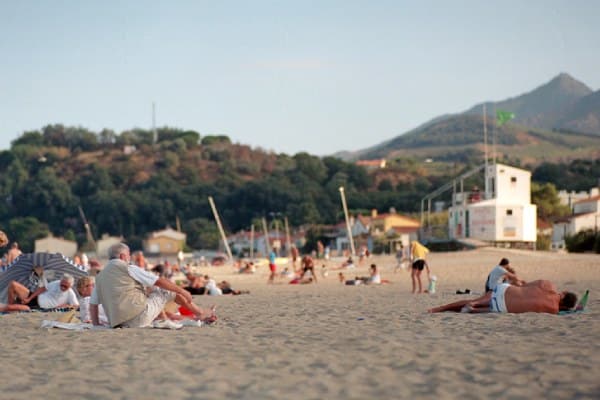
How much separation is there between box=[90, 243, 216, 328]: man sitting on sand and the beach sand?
0.85 feet

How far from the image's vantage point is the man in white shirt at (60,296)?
39.6 ft

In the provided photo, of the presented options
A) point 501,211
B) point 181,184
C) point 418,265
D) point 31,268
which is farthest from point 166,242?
point 31,268

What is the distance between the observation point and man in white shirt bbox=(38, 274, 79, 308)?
12.1 m

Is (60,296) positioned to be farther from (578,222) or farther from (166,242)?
(166,242)

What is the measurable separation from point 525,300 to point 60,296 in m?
5.92

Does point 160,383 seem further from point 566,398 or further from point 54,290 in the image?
point 54,290

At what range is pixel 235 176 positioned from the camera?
366 ft

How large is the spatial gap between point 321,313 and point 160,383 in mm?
5215

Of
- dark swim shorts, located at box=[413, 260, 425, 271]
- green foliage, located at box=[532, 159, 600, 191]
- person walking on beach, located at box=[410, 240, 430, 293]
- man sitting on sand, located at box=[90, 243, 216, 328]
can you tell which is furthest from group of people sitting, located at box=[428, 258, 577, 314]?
green foliage, located at box=[532, 159, 600, 191]

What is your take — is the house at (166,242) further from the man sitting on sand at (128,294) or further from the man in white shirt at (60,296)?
the man sitting on sand at (128,294)

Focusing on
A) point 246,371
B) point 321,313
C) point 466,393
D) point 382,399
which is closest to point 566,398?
point 466,393

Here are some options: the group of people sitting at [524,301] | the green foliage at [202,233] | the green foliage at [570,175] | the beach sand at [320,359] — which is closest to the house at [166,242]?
the green foliage at [202,233]

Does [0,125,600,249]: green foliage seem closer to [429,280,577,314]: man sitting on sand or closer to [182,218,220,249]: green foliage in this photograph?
[182,218,220,249]: green foliage

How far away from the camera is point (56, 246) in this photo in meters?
86.2
